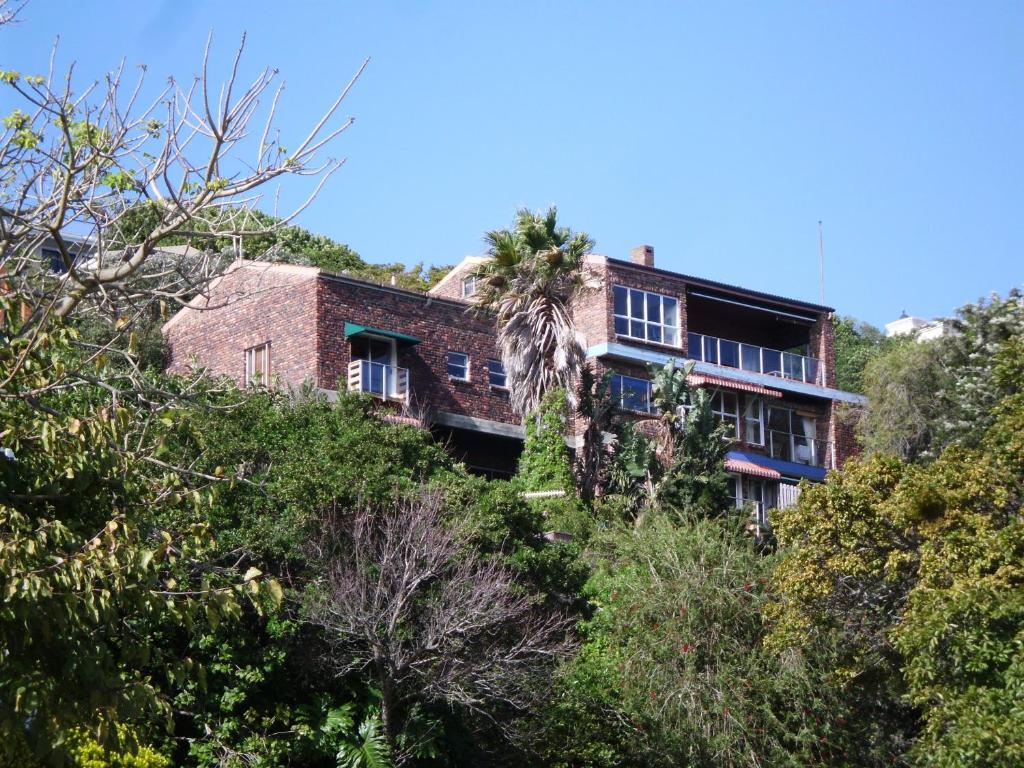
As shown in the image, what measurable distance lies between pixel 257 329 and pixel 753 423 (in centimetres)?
1614

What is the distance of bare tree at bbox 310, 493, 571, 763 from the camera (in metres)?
22.9

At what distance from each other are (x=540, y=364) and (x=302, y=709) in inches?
613

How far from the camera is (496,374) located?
43.2 metres

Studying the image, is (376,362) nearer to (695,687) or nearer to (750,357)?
(750,357)

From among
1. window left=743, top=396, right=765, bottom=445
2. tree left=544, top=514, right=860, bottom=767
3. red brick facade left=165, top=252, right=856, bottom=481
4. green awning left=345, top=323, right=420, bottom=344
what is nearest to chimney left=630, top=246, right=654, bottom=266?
red brick facade left=165, top=252, right=856, bottom=481

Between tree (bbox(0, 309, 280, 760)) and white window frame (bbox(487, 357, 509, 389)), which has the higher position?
white window frame (bbox(487, 357, 509, 389))

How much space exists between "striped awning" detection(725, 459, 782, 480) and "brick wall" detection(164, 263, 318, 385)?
1348cm

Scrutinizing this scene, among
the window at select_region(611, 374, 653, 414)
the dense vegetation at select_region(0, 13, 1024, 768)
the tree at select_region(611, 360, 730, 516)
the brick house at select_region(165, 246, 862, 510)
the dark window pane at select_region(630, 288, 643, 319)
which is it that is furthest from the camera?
the dark window pane at select_region(630, 288, 643, 319)

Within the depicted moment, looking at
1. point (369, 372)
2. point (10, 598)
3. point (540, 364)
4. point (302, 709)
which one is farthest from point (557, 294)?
point (10, 598)

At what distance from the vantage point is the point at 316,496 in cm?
2492

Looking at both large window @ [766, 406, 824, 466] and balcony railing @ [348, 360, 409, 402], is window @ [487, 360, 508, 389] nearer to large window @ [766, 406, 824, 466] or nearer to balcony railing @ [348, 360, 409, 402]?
balcony railing @ [348, 360, 409, 402]

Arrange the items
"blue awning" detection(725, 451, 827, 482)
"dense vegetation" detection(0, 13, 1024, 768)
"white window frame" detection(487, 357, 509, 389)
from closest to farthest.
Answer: "dense vegetation" detection(0, 13, 1024, 768) → "white window frame" detection(487, 357, 509, 389) → "blue awning" detection(725, 451, 827, 482)

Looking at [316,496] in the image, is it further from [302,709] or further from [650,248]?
[650,248]

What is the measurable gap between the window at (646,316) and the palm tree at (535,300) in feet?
20.4
